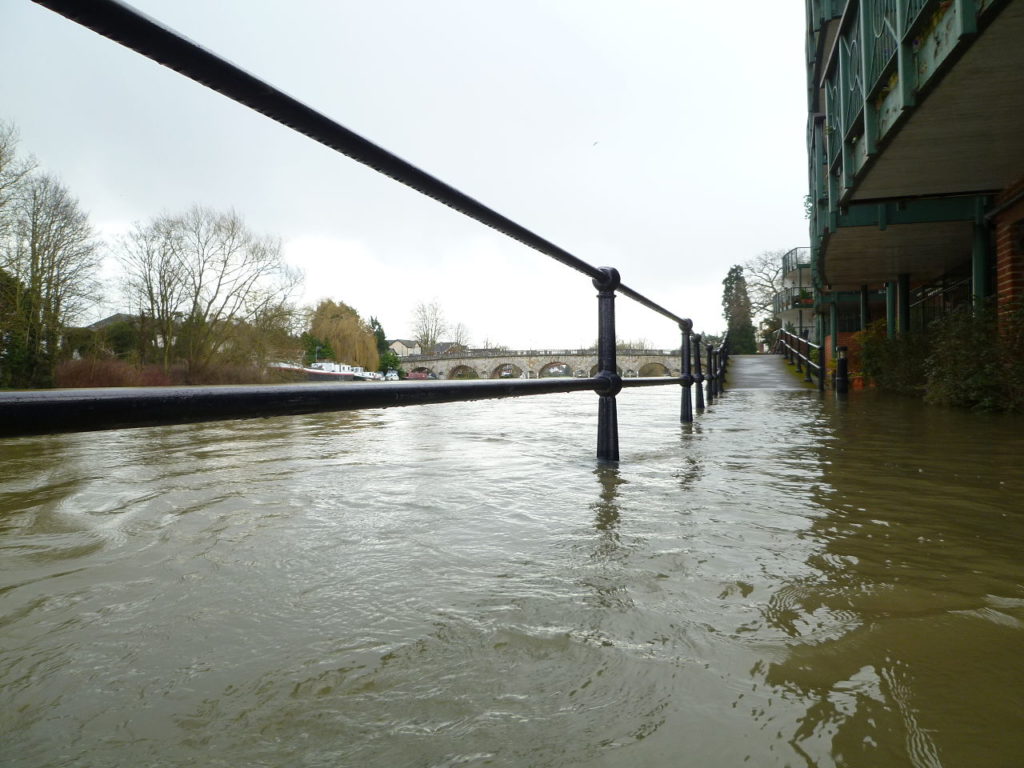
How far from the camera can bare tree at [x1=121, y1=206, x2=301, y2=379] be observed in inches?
1097

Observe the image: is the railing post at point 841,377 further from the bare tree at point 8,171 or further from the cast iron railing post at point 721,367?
the bare tree at point 8,171

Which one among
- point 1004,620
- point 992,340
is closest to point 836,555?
point 1004,620

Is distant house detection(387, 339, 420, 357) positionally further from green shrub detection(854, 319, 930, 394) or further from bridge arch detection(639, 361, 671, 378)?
green shrub detection(854, 319, 930, 394)

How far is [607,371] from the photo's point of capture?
2889 millimetres

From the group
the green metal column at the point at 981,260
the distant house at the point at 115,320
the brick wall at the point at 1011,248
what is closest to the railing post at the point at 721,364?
the green metal column at the point at 981,260

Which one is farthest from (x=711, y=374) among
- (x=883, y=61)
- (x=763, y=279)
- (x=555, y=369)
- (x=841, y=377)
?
(x=555, y=369)

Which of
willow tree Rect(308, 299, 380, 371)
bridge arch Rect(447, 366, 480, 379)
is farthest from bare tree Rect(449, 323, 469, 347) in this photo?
willow tree Rect(308, 299, 380, 371)

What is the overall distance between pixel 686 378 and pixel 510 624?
4.13 metres

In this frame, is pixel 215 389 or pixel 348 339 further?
pixel 348 339

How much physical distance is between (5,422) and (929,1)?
6.11 metres

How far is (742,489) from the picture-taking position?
2201mm

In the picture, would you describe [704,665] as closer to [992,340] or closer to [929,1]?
[929,1]

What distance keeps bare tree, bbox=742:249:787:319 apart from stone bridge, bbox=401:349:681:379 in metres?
8.91

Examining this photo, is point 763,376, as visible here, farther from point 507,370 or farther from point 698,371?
point 507,370
